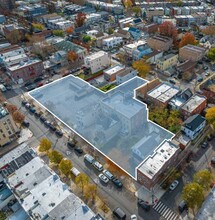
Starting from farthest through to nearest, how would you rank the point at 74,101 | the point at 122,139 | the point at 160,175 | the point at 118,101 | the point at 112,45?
1. the point at 112,45
2. the point at 74,101
3. the point at 118,101
4. the point at 122,139
5. the point at 160,175

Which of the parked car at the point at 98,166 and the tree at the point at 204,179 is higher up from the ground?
the tree at the point at 204,179

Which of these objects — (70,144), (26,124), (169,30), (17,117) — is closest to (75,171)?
(70,144)

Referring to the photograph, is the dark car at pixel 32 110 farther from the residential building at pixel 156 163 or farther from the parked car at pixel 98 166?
the residential building at pixel 156 163

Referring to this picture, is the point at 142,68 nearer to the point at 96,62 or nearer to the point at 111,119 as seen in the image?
the point at 96,62

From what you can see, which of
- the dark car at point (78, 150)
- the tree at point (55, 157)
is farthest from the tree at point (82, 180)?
the dark car at point (78, 150)

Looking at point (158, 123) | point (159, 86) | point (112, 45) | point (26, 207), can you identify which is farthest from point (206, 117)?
point (112, 45)

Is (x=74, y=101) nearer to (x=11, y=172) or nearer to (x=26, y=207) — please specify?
(x=11, y=172)
